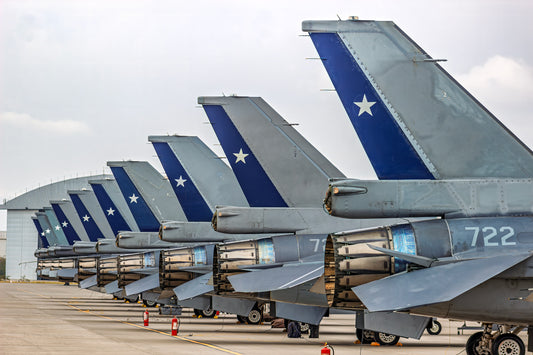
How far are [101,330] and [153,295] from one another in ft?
43.7

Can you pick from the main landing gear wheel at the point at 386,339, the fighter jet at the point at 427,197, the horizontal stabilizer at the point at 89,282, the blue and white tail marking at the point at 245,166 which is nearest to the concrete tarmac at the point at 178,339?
the main landing gear wheel at the point at 386,339

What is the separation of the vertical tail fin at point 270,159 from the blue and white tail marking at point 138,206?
55.2 ft

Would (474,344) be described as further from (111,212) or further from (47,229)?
(47,229)

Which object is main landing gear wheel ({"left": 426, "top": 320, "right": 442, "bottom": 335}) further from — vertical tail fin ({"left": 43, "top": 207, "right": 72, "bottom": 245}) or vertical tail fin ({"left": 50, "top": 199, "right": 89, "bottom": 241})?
vertical tail fin ({"left": 43, "top": 207, "right": 72, "bottom": 245})

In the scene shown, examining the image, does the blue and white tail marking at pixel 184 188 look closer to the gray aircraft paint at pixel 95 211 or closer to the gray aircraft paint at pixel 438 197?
the gray aircraft paint at pixel 438 197

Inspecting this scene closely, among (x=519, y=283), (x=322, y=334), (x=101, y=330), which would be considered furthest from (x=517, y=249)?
(x=101, y=330)

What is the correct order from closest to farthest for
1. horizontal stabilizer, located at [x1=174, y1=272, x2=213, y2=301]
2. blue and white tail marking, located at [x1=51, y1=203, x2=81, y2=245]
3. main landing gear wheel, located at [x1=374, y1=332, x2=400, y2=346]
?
main landing gear wheel, located at [x1=374, y1=332, x2=400, y2=346]
horizontal stabilizer, located at [x1=174, y1=272, x2=213, y2=301]
blue and white tail marking, located at [x1=51, y1=203, x2=81, y2=245]

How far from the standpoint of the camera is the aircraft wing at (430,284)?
42.2ft

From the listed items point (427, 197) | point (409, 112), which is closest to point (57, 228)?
point (409, 112)

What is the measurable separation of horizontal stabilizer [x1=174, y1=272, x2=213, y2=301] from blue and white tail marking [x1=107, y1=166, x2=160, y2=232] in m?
12.3

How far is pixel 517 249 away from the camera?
1416cm

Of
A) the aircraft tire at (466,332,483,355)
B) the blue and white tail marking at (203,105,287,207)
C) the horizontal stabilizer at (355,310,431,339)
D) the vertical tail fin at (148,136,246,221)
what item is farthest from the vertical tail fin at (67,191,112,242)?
the aircraft tire at (466,332,483,355)

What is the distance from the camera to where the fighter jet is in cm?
1373

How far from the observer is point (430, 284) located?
43.3 feet
